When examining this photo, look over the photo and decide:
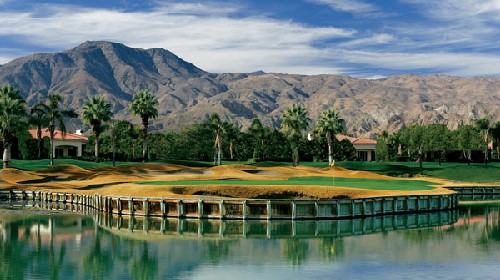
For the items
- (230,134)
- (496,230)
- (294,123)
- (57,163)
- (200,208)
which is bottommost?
(496,230)

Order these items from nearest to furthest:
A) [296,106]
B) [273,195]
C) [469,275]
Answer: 1. [469,275]
2. [273,195]
3. [296,106]

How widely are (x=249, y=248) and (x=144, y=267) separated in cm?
792

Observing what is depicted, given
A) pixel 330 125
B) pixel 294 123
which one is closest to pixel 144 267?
pixel 294 123

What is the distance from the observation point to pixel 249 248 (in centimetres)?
3991

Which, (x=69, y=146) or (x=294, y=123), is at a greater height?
(x=294, y=123)

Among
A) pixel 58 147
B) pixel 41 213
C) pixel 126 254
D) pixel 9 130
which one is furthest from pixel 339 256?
pixel 58 147

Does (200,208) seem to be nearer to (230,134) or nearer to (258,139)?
(258,139)

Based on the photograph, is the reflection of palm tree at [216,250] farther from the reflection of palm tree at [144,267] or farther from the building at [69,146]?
the building at [69,146]

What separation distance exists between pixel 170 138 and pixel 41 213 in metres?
102

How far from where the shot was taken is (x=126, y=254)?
38.0m

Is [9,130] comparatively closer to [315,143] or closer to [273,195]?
[273,195]

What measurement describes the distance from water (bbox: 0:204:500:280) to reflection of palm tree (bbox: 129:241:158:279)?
0.05 meters

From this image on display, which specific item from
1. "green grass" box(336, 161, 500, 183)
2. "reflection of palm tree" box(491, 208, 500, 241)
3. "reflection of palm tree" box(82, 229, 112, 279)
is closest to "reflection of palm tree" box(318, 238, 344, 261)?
"reflection of palm tree" box(491, 208, 500, 241)

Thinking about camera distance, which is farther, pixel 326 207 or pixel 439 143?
pixel 439 143
